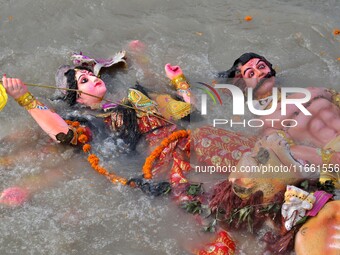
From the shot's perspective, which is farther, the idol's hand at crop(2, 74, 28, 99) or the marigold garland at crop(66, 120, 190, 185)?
the marigold garland at crop(66, 120, 190, 185)

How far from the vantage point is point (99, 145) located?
15.6 feet

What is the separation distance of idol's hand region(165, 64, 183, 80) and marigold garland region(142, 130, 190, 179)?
810mm

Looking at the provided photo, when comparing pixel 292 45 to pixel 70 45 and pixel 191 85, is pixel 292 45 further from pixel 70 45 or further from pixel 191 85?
pixel 70 45

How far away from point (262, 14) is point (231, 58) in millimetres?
850

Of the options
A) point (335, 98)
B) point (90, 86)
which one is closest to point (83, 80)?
point (90, 86)

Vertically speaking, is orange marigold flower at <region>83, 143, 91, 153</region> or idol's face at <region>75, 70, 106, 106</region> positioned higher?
idol's face at <region>75, 70, 106, 106</region>

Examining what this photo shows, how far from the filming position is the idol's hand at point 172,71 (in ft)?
17.2

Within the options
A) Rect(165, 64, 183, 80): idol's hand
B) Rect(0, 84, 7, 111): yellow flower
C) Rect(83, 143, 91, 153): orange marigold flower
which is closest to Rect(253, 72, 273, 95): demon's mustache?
Rect(165, 64, 183, 80): idol's hand

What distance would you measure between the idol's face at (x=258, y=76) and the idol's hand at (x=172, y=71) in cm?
62

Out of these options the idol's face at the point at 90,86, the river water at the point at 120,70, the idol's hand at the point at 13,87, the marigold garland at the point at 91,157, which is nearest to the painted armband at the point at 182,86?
the river water at the point at 120,70

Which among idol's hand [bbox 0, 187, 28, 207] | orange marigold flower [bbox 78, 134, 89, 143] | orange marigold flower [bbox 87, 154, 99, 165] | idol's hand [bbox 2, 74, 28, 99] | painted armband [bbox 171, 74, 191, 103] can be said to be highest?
idol's hand [bbox 2, 74, 28, 99]

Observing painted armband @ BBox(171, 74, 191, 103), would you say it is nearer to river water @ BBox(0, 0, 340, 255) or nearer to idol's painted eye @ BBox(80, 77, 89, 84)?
river water @ BBox(0, 0, 340, 255)

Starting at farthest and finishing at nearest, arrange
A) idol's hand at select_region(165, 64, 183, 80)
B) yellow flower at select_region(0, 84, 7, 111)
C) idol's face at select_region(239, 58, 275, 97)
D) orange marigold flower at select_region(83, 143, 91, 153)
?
idol's hand at select_region(165, 64, 183, 80)
idol's face at select_region(239, 58, 275, 97)
orange marigold flower at select_region(83, 143, 91, 153)
yellow flower at select_region(0, 84, 7, 111)

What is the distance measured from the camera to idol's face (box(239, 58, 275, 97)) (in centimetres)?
496
